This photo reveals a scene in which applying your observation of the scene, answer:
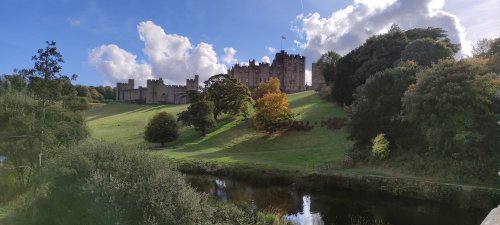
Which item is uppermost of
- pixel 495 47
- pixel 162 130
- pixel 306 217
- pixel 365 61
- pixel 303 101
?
pixel 495 47

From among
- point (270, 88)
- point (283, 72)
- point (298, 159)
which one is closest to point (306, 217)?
point (298, 159)

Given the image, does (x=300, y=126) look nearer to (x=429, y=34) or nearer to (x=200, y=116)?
(x=200, y=116)

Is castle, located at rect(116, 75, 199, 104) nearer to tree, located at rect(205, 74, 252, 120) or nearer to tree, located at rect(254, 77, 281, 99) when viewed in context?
tree, located at rect(205, 74, 252, 120)

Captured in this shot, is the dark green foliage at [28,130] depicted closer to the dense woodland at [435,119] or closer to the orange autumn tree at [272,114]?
the dense woodland at [435,119]

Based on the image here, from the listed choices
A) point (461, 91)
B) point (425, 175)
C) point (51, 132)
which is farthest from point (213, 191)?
point (461, 91)

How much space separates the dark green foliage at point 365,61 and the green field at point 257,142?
331cm

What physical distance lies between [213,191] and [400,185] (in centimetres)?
1313

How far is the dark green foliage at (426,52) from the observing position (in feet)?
177

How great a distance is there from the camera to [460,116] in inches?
1207

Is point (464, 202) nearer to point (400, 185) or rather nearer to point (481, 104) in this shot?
point (400, 185)

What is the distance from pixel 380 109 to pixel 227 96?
3307 centimetres

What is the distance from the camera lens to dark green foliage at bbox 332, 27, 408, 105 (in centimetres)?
5938

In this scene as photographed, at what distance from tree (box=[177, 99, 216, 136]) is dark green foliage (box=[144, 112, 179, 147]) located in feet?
6.13

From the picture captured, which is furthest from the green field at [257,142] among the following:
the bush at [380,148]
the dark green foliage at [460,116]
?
the dark green foliage at [460,116]
